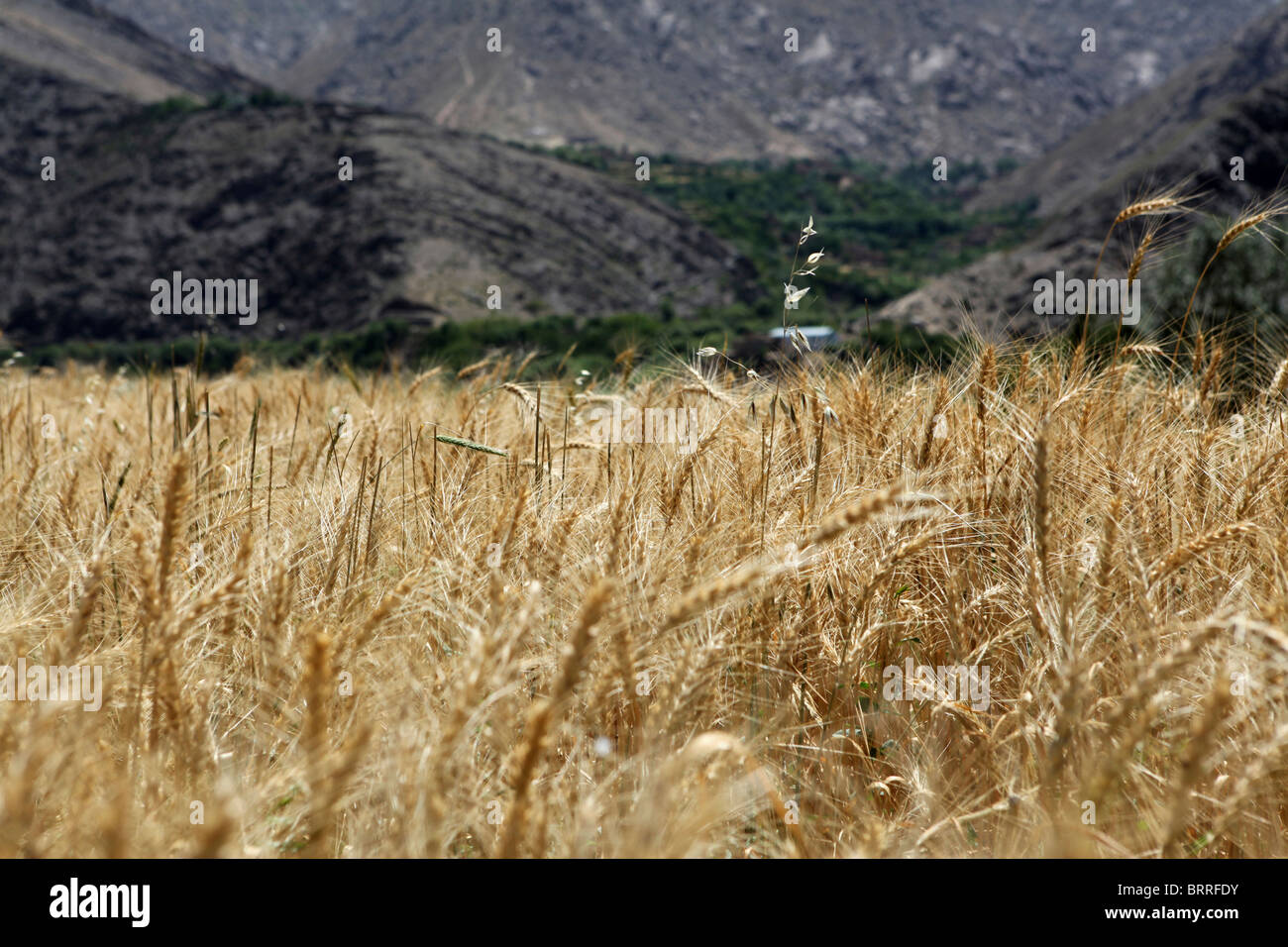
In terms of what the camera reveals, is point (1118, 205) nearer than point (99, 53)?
Yes

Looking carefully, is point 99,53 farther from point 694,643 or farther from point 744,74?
point 744,74

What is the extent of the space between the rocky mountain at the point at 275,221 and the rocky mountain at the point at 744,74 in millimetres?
89305

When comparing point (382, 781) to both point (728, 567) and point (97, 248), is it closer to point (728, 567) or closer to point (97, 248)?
point (728, 567)

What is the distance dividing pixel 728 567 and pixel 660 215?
2867 inches

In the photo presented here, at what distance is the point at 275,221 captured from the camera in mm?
56906

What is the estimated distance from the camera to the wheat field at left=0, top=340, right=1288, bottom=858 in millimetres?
1062

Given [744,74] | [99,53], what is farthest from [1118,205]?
A: [744,74]

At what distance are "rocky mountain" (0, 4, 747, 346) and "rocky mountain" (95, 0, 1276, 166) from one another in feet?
293

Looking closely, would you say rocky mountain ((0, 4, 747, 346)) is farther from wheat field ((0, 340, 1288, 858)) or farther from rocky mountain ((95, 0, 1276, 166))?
rocky mountain ((95, 0, 1276, 166))

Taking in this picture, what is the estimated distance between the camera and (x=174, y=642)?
1219 millimetres

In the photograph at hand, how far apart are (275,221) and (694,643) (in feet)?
210

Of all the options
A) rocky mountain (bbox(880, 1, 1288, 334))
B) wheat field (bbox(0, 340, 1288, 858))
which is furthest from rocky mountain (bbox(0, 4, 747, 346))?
wheat field (bbox(0, 340, 1288, 858))

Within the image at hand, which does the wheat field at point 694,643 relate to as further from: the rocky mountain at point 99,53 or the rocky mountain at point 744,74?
the rocky mountain at point 744,74

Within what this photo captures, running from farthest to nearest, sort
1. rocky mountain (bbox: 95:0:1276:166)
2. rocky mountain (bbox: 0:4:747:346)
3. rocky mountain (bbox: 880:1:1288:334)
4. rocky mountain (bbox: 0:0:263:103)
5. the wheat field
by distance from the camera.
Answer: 1. rocky mountain (bbox: 95:0:1276:166)
2. rocky mountain (bbox: 0:0:263:103)
3. rocky mountain (bbox: 0:4:747:346)
4. rocky mountain (bbox: 880:1:1288:334)
5. the wheat field
